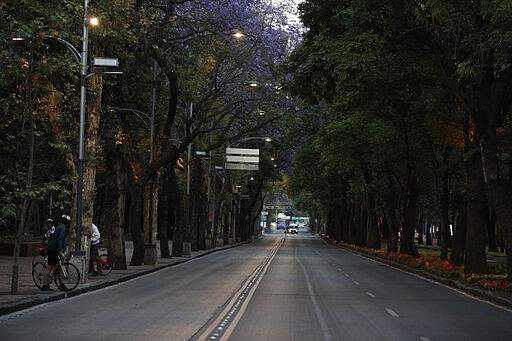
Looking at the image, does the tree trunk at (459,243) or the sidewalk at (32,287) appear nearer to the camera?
the sidewalk at (32,287)

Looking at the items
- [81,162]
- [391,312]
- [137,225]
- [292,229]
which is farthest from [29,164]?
[292,229]

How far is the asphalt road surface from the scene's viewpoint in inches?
527

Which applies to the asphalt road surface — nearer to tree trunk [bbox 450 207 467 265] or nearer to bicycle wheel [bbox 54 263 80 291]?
bicycle wheel [bbox 54 263 80 291]

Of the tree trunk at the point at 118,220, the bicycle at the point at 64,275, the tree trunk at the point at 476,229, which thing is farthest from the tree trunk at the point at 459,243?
the bicycle at the point at 64,275

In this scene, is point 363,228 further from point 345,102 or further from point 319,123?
point 345,102

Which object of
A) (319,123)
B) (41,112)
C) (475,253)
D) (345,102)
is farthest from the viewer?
(319,123)

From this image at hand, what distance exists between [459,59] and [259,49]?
54.7 feet

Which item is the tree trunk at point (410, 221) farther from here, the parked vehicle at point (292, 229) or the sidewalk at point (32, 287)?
the parked vehicle at point (292, 229)

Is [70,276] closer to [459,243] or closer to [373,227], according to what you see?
[459,243]

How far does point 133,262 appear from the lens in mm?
35344

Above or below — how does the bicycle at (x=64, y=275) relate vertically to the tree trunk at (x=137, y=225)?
below

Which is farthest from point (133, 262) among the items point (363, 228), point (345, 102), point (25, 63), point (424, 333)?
point (363, 228)

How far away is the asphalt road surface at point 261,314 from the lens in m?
13.4

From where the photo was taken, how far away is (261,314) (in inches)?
651
